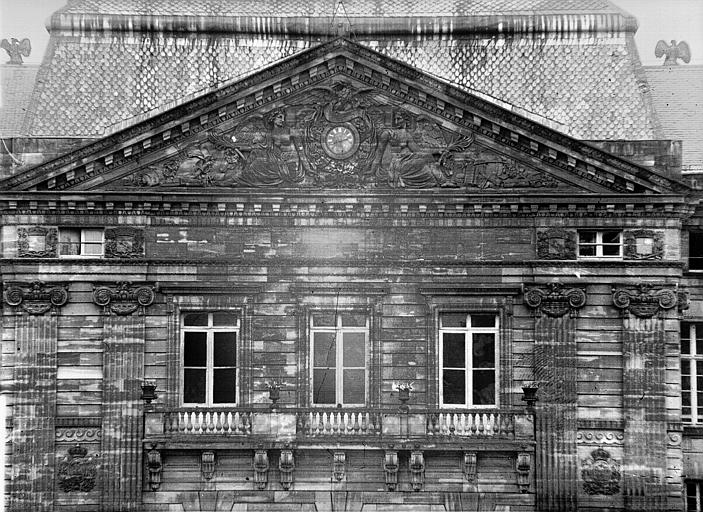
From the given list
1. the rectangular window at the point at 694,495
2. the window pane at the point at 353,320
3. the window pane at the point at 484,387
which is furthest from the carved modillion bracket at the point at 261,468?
the rectangular window at the point at 694,495

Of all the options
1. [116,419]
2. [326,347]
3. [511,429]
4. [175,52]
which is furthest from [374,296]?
[175,52]

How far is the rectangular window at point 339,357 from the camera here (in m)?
23.8

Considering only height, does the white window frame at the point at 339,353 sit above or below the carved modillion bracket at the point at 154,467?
above

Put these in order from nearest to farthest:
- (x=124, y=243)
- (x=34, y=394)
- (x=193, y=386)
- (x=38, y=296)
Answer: (x=34, y=394) → (x=38, y=296) → (x=124, y=243) → (x=193, y=386)

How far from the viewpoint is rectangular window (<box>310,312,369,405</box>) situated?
23828 mm

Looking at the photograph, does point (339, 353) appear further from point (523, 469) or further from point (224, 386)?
point (523, 469)

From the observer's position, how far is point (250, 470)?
22875 mm

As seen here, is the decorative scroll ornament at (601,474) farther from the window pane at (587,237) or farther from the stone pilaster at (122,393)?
the stone pilaster at (122,393)

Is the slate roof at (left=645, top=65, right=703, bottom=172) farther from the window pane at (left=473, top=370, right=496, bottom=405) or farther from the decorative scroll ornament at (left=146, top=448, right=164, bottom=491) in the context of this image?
the decorative scroll ornament at (left=146, top=448, right=164, bottom=491)

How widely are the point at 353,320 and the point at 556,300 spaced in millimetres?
4884

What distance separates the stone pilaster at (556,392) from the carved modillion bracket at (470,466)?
1.52m

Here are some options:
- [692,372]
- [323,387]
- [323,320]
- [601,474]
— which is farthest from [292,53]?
[692,372]

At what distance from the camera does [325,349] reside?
24.0 meters

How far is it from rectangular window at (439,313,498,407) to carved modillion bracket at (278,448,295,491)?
3958 millimetres
